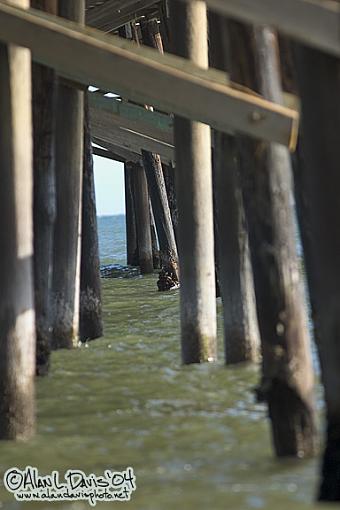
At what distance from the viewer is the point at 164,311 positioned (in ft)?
33.6

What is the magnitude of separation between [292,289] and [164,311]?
591cm

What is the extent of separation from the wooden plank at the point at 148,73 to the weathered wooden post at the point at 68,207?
2464 mm

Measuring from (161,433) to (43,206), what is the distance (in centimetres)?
208

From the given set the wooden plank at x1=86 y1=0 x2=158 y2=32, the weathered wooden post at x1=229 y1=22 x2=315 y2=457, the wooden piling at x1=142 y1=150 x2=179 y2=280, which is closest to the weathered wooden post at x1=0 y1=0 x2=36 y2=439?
the weathered wooden post at x1=229 y1=22 x2=315 y2=457

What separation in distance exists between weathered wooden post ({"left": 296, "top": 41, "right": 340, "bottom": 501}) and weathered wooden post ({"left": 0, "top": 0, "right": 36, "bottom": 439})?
1.56 metres

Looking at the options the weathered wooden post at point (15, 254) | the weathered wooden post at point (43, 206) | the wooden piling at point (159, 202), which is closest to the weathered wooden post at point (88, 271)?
the weathered wooden post at point (43, 206)

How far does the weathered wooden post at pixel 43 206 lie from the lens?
6.57 metres

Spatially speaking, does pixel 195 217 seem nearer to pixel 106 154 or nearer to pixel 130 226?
pixel 130 226

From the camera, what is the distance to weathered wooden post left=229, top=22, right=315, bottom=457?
171 inches

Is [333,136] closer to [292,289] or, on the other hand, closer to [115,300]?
[292,289]

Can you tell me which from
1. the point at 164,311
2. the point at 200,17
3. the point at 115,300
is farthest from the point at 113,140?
the point at 200,17

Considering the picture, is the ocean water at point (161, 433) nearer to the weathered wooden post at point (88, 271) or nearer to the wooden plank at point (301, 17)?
the weathered wooden post at point (88, 271)

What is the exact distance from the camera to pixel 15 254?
190 inches

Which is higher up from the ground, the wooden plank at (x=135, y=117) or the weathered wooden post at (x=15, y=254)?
the wooden plank at (x=135, y=117)
